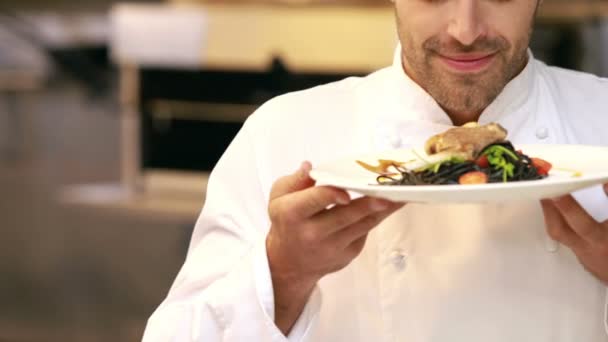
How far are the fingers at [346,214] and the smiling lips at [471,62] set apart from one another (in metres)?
0.37

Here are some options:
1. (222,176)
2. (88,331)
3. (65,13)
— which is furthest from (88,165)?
(222,176)

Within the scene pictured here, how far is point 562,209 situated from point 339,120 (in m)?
0.51

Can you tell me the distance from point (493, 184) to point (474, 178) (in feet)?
0.65

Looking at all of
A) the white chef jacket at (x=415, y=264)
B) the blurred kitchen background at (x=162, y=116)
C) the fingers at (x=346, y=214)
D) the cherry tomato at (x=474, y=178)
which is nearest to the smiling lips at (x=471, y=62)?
the white chef jacket at (x=415, y=264)

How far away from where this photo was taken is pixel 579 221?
1.37m

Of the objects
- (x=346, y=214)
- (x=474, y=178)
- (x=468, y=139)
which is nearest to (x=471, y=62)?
(x=468, y=139)

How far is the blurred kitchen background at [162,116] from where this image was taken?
4.34m

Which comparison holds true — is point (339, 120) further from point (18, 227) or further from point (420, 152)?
point (18, 227)

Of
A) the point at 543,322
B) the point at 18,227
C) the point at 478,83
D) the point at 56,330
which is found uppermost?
the point at 478,83

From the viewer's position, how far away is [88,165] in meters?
6.16

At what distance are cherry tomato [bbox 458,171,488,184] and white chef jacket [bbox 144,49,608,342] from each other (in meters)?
0.28

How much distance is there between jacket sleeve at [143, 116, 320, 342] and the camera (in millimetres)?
1479

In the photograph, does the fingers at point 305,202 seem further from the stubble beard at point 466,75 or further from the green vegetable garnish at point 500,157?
the stubble beard at point 466,75

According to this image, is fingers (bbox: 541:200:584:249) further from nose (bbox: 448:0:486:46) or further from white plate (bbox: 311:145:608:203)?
nose (bbox: 448:0:486:46)
